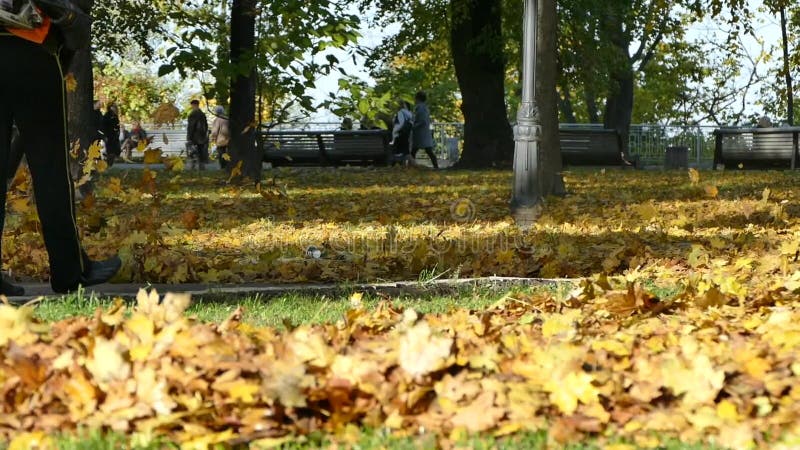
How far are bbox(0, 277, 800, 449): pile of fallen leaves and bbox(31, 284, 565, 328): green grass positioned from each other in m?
1.92

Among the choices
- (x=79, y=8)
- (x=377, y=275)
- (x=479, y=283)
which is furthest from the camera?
(x=377, y=275)

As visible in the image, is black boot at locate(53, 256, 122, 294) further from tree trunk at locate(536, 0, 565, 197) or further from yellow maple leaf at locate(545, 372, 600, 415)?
tree trunk at locate(536, 0, 565, 197)

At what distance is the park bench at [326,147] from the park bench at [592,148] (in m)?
4.29

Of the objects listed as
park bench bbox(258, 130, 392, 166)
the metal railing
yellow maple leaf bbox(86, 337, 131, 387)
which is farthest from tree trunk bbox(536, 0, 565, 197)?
the metal railing

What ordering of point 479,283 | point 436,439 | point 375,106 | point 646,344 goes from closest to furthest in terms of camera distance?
point 436,439, point 646,344, point 479,283, point 375,106

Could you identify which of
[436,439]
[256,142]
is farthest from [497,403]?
[256,142]

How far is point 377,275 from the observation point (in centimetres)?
882

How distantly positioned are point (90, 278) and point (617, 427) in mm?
4207

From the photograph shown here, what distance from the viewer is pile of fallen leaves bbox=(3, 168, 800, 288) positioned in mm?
8812

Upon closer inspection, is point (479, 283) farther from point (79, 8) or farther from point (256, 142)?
→ point (256, 142)

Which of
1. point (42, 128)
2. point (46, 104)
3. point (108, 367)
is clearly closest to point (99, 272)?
point (42, 128)

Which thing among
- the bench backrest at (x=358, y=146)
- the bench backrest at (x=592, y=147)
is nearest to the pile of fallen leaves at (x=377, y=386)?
the bench backrest at (x=592, y=147)

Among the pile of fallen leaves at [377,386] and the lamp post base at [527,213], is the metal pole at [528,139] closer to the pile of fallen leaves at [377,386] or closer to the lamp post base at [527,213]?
the lamp post base at [527,213]

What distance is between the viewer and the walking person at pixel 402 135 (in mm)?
34000
